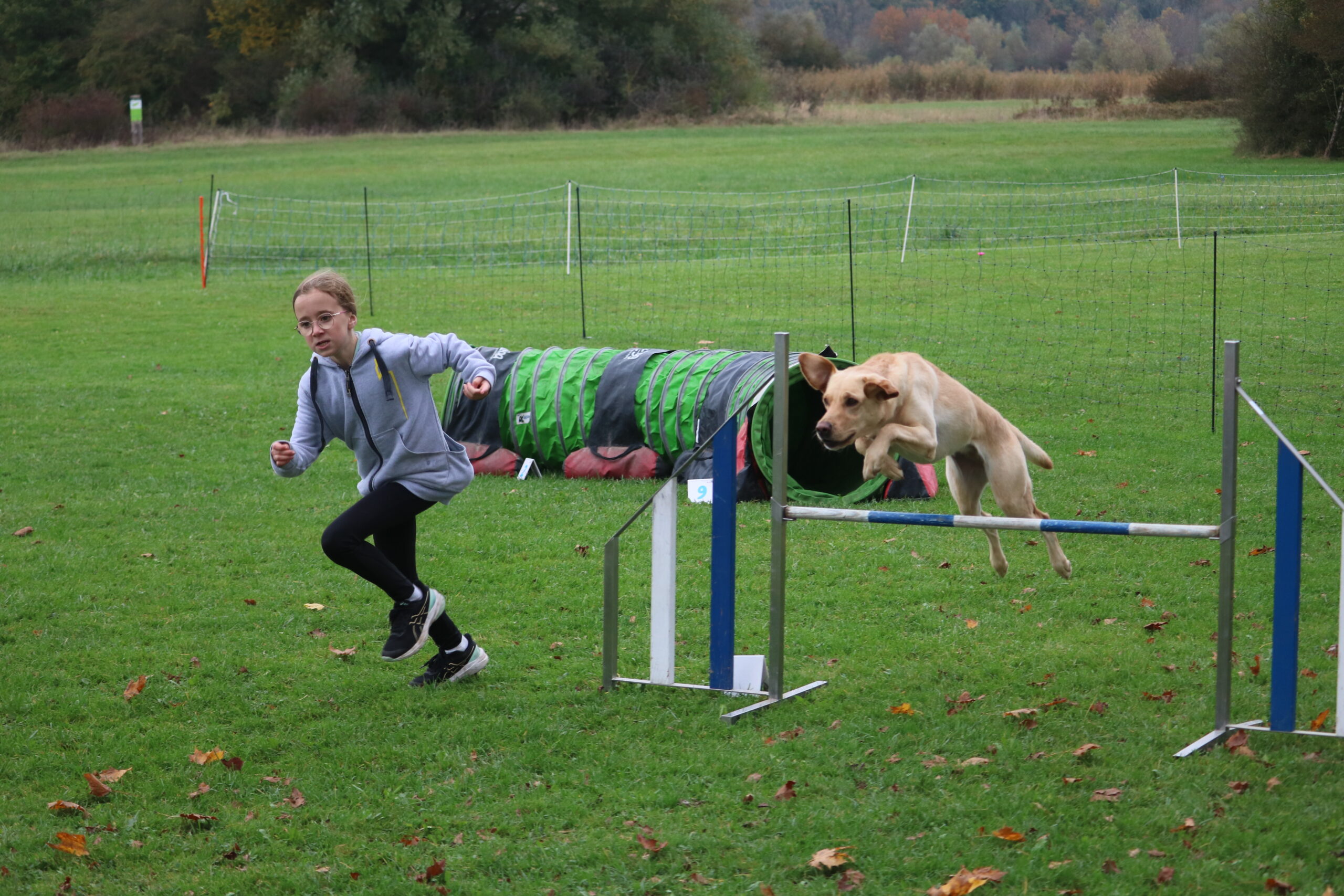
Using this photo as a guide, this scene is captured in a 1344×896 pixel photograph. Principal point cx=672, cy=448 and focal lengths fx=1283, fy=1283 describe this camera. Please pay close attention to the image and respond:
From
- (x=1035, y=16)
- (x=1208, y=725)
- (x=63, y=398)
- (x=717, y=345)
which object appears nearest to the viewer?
(x=1208, y=725)

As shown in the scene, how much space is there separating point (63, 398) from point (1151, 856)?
39.8ft

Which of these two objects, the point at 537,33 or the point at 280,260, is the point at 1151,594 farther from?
the point at 537,33

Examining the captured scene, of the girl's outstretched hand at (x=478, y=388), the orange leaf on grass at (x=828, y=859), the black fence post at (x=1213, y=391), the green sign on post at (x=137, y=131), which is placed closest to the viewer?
the orange leaf on grass at (x=828, y=859)

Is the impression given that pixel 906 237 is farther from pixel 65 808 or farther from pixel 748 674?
pixel 65 808

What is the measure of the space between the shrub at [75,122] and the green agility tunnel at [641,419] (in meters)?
45.6

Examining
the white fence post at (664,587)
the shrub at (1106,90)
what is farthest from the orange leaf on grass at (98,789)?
the shrub at (1106,90)

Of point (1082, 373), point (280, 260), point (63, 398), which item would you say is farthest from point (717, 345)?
point (280, 260)

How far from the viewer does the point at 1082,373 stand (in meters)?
13.3

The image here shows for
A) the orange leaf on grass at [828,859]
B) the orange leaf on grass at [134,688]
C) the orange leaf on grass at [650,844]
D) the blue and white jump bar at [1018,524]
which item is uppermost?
the blue and white jump bar at [1018,524]

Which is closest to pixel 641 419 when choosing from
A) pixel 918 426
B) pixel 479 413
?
pixel 479 413

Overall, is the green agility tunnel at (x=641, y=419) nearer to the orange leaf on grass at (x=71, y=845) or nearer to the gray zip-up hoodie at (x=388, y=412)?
the gray zip-up hoodie at (x=388, y=412)

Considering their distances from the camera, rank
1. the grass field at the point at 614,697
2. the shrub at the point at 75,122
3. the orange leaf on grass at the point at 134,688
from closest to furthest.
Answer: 1. the grass field at the point at 614,697
2. the orange leaf on grass at the point at 134,688
3. the shrub at the point at 75,122

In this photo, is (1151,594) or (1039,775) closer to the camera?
(1039,775)

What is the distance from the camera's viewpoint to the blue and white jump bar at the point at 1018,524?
4.80 m
